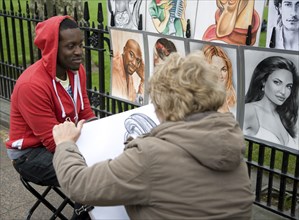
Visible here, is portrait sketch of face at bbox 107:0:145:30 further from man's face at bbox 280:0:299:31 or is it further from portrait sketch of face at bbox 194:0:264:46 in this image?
man's face at bbox 280:0:299:31

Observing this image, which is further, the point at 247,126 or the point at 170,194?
the point at 247,126

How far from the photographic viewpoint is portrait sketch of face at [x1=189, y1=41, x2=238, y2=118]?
9.51 feet

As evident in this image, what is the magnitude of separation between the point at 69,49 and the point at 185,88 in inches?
53.6

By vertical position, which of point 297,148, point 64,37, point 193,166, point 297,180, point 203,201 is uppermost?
point 64,37

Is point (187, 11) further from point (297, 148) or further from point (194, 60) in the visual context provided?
point (194, 60)

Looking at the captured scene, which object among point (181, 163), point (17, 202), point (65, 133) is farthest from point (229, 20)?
point (17, 202)

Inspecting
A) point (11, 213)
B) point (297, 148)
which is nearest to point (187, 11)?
point (297, 148)

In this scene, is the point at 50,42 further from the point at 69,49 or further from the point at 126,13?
the point at 126,13

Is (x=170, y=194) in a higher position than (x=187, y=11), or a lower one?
lower

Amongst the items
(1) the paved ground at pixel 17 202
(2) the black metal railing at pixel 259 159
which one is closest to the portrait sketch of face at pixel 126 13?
(2) the black metal railing at pixel 259 159

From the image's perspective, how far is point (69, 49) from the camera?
276 centimetres

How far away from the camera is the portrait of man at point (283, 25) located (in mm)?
2623

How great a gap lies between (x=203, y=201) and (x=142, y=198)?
24 centimetres

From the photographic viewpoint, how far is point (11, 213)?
3557mm
